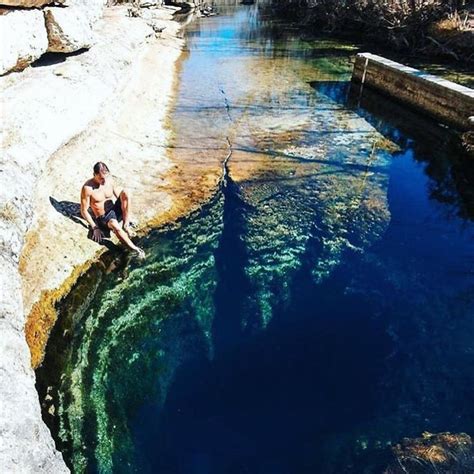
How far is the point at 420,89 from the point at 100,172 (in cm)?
1145

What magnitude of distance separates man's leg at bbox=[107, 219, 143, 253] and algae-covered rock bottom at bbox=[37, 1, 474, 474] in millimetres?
270

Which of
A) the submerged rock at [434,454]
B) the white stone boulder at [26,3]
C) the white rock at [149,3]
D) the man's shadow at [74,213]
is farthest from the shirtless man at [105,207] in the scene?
the white rock at [149,3]

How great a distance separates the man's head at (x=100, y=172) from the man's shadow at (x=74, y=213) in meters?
0.91

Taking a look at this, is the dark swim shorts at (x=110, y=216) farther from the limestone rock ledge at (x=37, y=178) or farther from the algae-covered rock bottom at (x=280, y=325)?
the algae-covered rock bottom at (x=280, y=325)

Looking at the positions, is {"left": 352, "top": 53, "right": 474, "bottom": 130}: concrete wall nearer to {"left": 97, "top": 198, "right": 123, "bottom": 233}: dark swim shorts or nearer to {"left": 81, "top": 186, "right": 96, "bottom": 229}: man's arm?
{"left": 97, "top": 198, "right": 123, "bottom": 233}: dark swim shorts

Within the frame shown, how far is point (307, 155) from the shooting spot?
1193 cm

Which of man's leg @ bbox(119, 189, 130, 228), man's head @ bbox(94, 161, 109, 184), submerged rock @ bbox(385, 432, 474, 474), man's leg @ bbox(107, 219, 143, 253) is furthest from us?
man's leg @ bbox(119, 189, 130, 228)

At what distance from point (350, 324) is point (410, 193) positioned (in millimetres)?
4945

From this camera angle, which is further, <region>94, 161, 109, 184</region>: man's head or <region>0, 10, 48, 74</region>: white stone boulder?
<region>0, 10, 48, 74</region>: white stone boulder

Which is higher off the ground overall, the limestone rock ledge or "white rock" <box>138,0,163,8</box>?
"white rock" <box>138,0,163,8</box>

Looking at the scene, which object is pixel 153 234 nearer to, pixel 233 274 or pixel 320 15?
pixel 233 274

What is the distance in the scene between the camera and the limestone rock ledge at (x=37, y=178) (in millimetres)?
4109

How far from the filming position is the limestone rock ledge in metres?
4.11

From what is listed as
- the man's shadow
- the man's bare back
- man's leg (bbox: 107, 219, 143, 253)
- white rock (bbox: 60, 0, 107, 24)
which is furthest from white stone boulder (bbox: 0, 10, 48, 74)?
man's leg (bbox: 107, 219, 143, 253)
